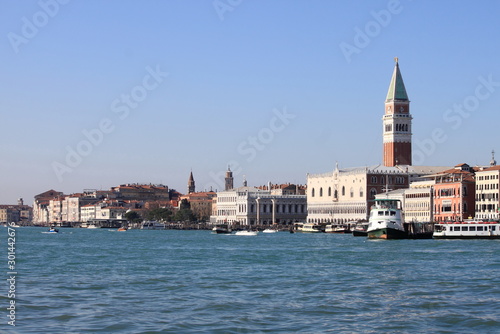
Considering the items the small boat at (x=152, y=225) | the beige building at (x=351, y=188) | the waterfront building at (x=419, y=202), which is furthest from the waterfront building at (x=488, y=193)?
the small boat at (x=152, y=225)

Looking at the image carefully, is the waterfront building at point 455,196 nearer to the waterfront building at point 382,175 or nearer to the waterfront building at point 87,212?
the waterfront building at point 382,175

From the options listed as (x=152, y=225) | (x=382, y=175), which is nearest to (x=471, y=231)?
(x=382, y=175)

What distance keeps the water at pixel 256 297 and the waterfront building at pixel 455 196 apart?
1802 inches

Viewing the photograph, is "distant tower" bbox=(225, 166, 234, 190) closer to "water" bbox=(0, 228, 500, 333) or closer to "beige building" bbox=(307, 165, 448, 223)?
"beige building" bbox=(307, 165, 448, 223)

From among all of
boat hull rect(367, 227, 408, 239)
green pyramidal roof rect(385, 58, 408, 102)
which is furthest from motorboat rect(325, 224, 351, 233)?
boat hull rect(367, 227, 408, 239)

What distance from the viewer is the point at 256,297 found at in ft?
75.8

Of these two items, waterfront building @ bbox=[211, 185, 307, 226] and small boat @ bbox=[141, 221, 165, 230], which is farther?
small boat @ bbox=[141, 221, 165, 230]

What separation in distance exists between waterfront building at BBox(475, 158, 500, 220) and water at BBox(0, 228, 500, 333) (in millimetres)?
42839

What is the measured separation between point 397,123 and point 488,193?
3101 cm

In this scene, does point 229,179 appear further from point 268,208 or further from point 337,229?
point 337,229

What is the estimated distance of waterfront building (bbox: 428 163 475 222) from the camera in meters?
81.0

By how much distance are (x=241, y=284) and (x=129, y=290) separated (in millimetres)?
3303

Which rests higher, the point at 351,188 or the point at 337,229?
the point at 351,188

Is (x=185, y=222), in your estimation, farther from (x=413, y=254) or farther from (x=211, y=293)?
(x=211, y=293)
